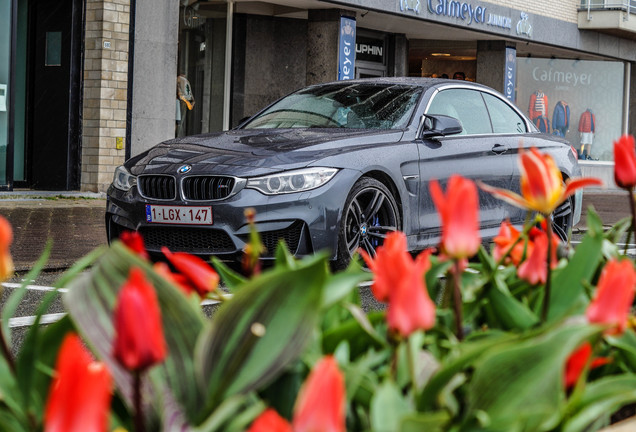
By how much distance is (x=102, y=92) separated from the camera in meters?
15.1

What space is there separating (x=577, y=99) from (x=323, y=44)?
1075 centimetres

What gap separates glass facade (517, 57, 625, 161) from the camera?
1079 inches

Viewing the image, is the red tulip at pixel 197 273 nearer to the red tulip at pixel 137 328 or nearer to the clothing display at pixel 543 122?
the red tulip at pixel 137 328

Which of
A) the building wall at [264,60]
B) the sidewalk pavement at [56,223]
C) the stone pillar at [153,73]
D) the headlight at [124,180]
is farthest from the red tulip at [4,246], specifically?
the building wall at [264,60]

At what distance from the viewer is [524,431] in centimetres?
112

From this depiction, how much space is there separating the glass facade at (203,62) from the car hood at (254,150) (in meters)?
12.1

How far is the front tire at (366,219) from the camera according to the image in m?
6.70

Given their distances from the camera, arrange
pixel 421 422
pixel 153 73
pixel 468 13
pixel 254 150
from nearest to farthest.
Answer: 1. pixel 421 422
2. pixel 254 150
3. pixel 153 73
4. pixel 468 13

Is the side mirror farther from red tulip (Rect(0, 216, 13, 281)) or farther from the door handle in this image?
red tulip (Rect(0, 216, 13, 281))

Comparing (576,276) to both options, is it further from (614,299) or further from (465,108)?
(465,108)

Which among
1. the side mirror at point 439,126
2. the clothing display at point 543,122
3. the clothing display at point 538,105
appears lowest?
the side mirror at point 439,126

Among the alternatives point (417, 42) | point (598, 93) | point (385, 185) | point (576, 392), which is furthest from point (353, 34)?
point (576, 392)

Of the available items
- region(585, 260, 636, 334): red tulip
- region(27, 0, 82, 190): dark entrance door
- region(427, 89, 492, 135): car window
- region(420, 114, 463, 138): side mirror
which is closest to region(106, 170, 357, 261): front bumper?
region(420, 114, 463, 138): side mirror

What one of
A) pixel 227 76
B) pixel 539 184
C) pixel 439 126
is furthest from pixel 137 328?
pixel 227 76
